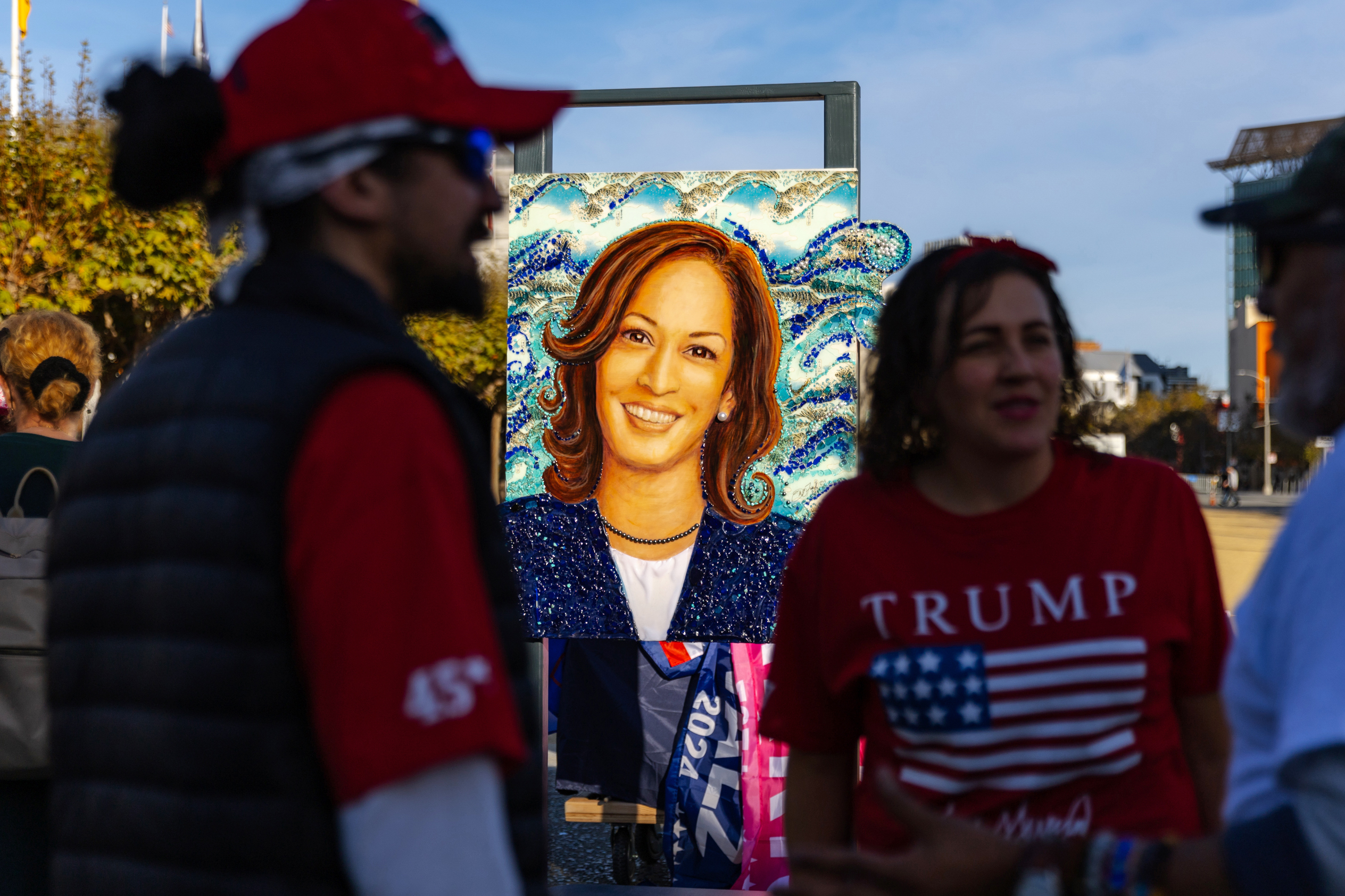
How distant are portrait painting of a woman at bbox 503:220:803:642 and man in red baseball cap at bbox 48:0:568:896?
2.73m

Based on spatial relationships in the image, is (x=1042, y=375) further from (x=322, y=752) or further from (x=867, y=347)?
(x=867, y=347)

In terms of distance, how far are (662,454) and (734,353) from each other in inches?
16.1

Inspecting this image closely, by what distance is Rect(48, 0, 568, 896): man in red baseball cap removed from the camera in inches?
33.3

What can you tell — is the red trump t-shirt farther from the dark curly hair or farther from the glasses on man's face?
the glasses on man's face

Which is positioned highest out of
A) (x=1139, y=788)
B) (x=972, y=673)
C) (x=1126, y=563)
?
(x=1126, y=563)

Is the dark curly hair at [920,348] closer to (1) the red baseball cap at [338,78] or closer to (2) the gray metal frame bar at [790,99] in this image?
(1) the red baseball cap at [338,78]

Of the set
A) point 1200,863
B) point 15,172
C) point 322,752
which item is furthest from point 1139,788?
point 15,172

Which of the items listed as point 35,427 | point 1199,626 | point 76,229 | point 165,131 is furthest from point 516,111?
point 76,229

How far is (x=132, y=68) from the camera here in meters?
1.14

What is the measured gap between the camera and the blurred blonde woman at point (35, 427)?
7.89 ft

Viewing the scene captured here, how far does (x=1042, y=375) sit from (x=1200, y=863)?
843mm

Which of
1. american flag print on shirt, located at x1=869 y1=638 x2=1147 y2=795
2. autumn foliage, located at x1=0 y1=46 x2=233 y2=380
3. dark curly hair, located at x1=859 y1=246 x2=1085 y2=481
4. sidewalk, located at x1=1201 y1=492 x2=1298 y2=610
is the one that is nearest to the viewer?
american flag print on shirt, located at x1=869 y1=638 x2=1147 y2=795

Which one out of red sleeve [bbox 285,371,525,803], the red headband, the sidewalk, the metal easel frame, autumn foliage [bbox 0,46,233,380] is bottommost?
the sidewalk

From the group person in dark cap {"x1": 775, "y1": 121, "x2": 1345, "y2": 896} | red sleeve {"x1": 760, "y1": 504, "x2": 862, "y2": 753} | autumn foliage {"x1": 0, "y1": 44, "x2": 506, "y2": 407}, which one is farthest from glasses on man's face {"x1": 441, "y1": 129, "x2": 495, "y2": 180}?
autumn foliage {"x1": 0, "y1": 44, "x2": 506, "y2": 407}
